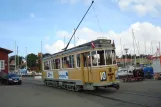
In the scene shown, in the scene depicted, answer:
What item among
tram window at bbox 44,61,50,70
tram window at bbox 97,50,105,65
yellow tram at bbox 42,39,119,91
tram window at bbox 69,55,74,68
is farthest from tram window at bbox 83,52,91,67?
tram window at bbox 44,61,50,70

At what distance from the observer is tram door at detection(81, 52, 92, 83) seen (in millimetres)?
19953

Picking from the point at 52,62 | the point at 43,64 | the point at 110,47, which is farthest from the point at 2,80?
the point at 110,47

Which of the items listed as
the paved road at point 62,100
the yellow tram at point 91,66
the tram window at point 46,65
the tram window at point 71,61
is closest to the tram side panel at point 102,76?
the yellow tram at point 91,66

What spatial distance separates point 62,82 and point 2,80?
55.6 feet

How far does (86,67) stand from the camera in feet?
66.6

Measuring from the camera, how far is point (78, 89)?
21.8m

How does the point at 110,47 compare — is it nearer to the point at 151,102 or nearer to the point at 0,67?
the point at 151,102

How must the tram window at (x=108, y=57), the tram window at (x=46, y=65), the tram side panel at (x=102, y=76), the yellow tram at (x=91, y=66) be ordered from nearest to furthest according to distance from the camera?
the tram side panel at (x=102, y=76) → the yellow tram at (x=91, y=66) → the tram window at (x=108, y=57) → the tram window at (x=46, y=65)

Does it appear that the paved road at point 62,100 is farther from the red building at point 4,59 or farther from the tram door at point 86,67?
the red building at point 4,59

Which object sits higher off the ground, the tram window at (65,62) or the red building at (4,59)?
the red building at (4,59)

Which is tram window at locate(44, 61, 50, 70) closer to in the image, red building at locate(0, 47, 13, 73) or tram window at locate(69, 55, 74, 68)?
tram window at locate(69, 55, 74, 68)

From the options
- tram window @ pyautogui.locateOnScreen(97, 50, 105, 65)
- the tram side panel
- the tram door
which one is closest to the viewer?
the tram side panel

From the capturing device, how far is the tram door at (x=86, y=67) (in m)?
20.0

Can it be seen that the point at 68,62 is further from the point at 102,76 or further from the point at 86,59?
the point at 102,76
